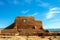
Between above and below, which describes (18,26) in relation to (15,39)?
above

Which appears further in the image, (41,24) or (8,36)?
(41,24)

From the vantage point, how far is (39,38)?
57.9 feet

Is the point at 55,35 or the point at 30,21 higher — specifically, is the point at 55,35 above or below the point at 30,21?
below

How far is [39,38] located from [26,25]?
8278 mm

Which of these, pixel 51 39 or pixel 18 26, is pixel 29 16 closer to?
pixel 18 26

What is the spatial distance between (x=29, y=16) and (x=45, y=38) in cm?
904

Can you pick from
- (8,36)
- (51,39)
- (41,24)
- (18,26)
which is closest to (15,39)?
(8,36)

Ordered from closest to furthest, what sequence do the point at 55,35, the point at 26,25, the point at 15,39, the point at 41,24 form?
the point at 15,39, the point at 55,35, the point at 26,25, the point at 41,24

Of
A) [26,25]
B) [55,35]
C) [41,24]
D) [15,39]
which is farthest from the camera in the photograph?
[41,24]

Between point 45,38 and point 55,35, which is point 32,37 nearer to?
point 45,38

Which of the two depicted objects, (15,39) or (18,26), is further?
(18,26)

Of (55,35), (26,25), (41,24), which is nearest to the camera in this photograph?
(55,35)

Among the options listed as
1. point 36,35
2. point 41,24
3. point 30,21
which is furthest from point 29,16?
point 36,35

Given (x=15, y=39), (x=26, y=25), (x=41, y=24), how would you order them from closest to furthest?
(x=15, y=39) → (x=26, y=25) → (x=41, y=24)
